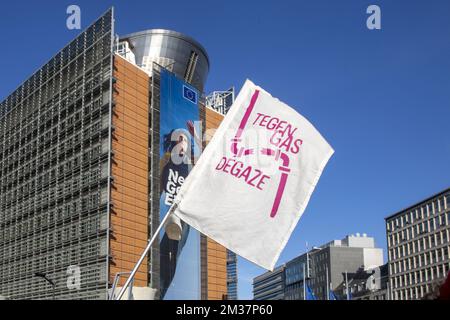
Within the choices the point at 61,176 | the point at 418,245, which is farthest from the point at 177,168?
the point at 418,245

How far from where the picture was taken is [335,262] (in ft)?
549

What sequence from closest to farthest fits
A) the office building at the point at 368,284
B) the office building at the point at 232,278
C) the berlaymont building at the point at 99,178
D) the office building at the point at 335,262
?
the berlaymont building at the point at 99,178 → the office building at the point at 232,278 → the office building at the point at 368,284 → the office building at the point at 335,262

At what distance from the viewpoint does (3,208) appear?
318ft

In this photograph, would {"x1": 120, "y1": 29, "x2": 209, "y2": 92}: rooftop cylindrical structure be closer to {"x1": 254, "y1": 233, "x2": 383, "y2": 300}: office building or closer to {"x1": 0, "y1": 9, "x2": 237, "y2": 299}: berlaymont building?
{"x1": 0, "y1": 9, "x2": 237, "y2": 299}: berlaymont building

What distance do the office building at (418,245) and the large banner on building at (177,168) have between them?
46993mm

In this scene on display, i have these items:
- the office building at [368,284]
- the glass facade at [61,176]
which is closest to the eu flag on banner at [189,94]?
the glass facade at [61,176]

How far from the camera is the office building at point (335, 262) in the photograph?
167m

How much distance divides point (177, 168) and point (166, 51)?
2634cm

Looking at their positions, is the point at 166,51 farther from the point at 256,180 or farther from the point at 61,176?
the point at 256,180

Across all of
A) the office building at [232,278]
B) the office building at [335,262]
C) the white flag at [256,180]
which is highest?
the office building at [335,262]

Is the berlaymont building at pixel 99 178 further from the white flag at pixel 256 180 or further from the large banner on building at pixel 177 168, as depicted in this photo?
the white flag at pixel 256 180

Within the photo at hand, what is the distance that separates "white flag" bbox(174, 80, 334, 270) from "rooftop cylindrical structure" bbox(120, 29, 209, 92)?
94.9m
